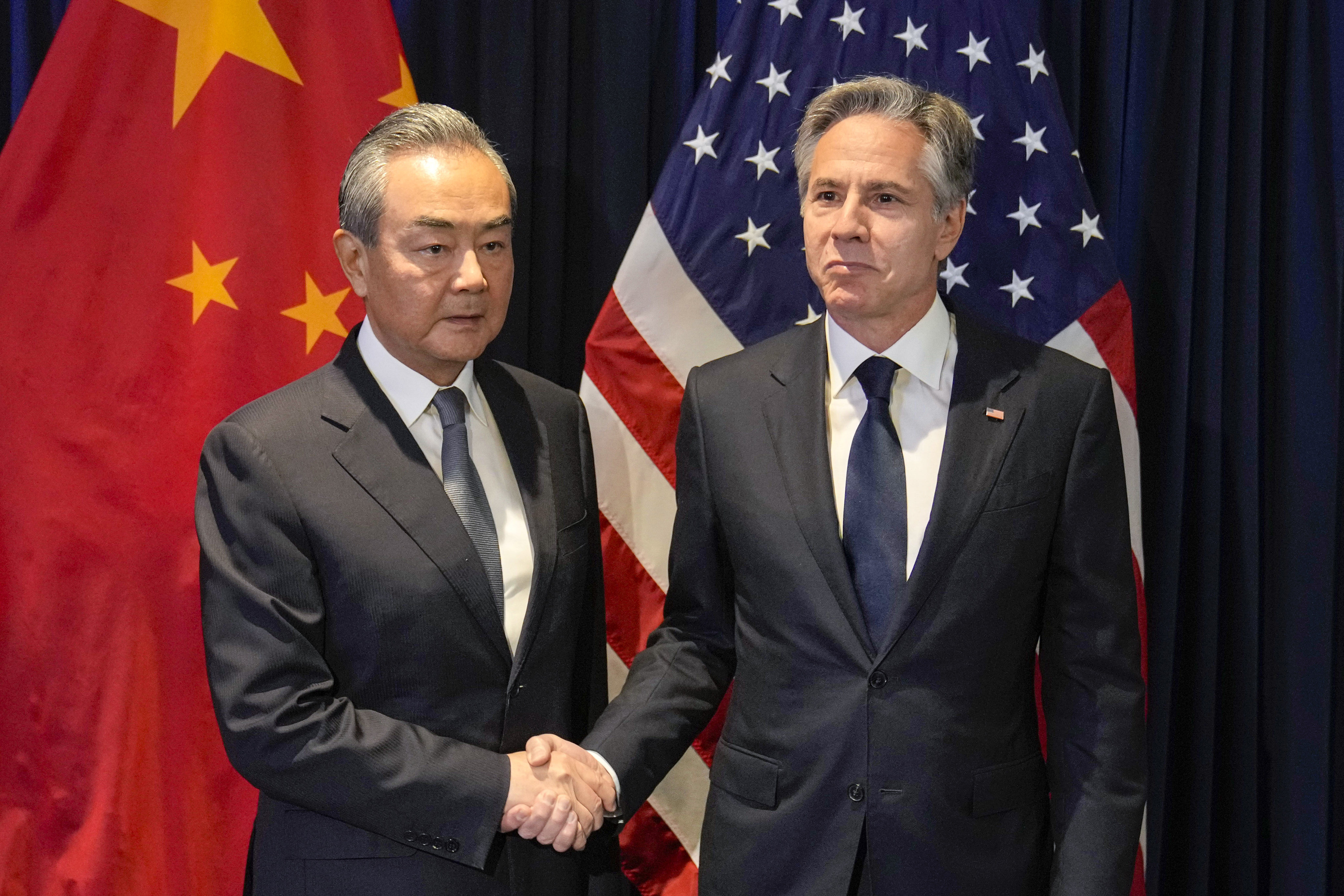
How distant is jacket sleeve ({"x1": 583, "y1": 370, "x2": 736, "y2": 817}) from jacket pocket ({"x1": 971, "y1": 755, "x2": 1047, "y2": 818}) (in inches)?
19.2

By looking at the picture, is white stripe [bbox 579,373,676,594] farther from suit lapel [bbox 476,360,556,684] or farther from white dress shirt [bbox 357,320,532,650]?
white dress shirt [bbox 357,320,532,650]

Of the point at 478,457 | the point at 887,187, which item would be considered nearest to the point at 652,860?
the point at 478,457

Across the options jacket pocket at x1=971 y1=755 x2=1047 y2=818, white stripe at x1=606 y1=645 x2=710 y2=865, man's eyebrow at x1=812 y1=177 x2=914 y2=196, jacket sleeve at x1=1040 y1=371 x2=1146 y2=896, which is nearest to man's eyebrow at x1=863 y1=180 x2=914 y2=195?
man's eyebrow at x1=812 y1=177 x2=914 y2=196

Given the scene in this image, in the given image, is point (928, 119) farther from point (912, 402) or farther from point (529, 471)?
point (529, 471)

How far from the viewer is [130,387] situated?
243 centimetres

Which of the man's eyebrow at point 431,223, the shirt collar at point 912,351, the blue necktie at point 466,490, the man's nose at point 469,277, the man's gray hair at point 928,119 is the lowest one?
the blue necktie at point 466,490

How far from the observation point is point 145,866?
8.07 ft

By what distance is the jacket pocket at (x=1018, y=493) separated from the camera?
187 cm

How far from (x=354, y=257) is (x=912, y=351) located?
0.91 m

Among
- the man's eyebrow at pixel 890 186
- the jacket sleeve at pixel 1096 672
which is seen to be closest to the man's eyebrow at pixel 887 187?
the man's eyebrow at pixel 890 186

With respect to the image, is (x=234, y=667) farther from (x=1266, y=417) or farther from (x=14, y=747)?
(x=1266, y=417)

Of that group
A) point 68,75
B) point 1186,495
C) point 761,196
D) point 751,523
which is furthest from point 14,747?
point 1186,495

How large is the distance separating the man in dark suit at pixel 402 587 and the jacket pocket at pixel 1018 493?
26.3 inches

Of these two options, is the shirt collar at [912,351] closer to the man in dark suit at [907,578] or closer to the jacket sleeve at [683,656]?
the man in dark suit at [907,578]
